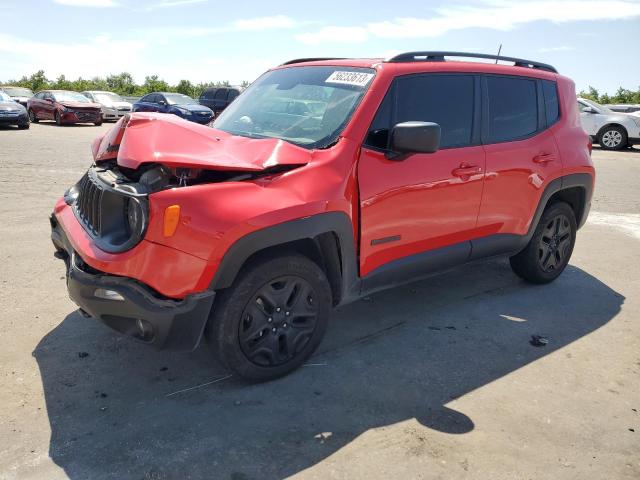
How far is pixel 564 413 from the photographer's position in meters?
3.08

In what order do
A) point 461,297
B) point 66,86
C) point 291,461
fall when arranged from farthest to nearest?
point 66,86 < point 461,297 < point 291,461

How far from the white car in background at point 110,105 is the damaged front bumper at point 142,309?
2335 centimetres

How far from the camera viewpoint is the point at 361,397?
3.14 m

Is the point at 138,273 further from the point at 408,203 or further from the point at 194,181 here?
the point at 408,203

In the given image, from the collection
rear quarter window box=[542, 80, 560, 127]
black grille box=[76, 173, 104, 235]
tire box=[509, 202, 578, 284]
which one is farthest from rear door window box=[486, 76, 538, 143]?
black grille box=[76, 173, 104, 235]

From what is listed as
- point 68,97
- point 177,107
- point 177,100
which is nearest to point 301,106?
point 177,107

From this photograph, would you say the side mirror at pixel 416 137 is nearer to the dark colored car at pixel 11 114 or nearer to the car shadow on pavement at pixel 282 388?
the car shadow on pavement at pixel 282 388

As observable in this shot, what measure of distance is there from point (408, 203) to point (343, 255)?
59 centimetres

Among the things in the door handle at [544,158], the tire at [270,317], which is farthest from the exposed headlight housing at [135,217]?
the door handle at [544,158]

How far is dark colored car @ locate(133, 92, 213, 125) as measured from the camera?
20.8 metres

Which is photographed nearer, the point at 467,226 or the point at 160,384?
the point at 160,384

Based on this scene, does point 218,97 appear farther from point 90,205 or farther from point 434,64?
point 90,205

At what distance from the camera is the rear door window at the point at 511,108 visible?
13.8 ft

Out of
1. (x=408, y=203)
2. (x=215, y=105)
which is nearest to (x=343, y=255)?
(x=408, y=203)
